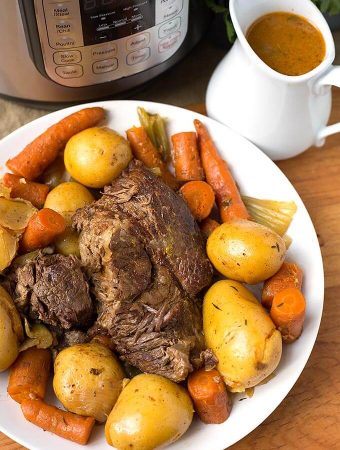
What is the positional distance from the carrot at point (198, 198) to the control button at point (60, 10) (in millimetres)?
399

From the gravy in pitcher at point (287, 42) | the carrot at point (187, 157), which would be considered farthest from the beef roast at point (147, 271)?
the gravy in pitcher at point (287, 42)

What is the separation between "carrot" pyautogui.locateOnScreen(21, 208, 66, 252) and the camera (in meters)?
1.15

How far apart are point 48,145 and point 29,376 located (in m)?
0.47

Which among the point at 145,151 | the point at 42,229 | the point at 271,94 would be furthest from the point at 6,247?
the point at 271,94

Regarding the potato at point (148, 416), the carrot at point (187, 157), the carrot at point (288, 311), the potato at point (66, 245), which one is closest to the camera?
the potato at point (148, 416)

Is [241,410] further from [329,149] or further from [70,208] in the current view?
[329,149]

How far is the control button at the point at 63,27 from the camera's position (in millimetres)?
1152

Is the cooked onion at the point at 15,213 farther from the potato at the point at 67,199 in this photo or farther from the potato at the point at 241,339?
the potato at the point at 241,339

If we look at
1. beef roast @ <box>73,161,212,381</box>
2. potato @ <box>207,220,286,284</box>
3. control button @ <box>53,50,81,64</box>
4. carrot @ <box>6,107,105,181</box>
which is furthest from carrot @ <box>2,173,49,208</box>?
potato @ <box>207,220,286,284</box>

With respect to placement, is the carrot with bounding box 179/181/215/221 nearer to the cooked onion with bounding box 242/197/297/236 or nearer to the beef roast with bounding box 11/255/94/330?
the cooked onion with bounding box 242/197/297/236

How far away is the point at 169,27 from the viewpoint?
127cm

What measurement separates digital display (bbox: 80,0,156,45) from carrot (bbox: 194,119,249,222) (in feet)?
0.79

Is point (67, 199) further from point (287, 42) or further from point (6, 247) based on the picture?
point (287, 42)

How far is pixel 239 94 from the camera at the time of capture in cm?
131
